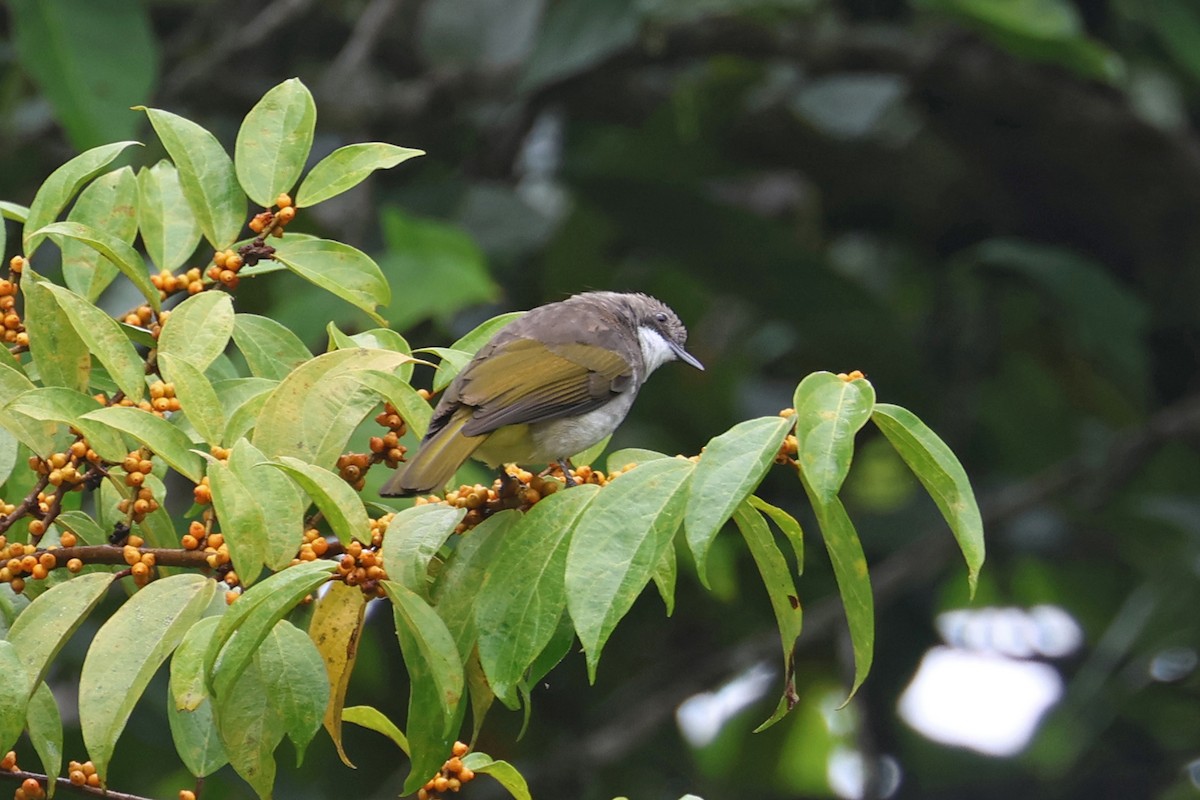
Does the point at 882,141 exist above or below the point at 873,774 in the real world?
above

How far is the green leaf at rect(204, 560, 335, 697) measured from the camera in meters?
1.65

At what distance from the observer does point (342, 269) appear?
2.27 m

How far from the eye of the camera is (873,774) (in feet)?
18.9

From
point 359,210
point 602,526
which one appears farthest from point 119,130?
point 602,526

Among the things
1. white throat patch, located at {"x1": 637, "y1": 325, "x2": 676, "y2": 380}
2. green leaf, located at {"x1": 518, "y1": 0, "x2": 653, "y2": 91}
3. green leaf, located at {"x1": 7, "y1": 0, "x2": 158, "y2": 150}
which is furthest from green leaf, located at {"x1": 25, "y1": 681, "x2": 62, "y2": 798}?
green leaf, located at {"x1": 518, "y1": 0, "x2": 653, "y2": 91}

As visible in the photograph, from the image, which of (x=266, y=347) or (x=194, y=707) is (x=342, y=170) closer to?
(x=266, y=347)

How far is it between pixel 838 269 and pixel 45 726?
4.05 metres

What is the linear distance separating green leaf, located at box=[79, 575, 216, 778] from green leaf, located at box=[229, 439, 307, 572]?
0.11 metres

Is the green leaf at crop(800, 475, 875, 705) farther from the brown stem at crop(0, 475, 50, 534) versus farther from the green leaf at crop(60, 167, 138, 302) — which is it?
the green leaf at crop(60, 167, 138, 302)

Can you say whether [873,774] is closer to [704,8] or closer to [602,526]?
[704,8]

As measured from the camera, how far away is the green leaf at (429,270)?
12.9ft

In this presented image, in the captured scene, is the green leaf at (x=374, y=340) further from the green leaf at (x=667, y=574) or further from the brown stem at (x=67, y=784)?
the brown stem at (x=67, y=784)

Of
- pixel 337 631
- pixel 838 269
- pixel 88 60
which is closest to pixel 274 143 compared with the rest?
pixel 337 631

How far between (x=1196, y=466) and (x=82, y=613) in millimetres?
5725
